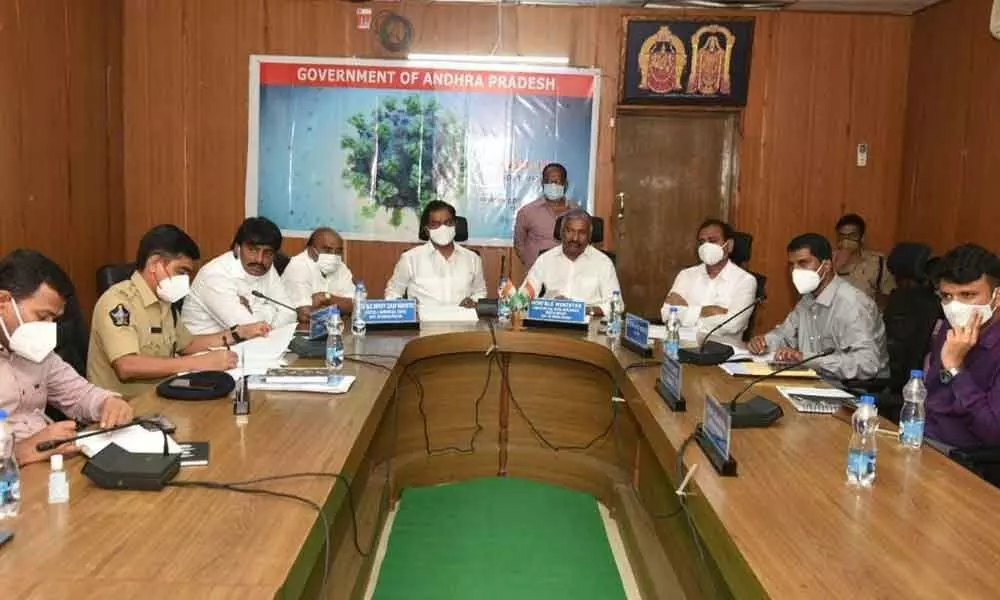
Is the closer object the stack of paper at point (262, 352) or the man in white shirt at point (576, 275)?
the stack of paper at point (262, 352)

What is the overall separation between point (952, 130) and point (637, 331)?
11.0 ft

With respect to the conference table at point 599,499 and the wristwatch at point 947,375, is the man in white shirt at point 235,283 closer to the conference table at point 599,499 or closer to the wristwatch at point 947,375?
the conference table at point 599,499

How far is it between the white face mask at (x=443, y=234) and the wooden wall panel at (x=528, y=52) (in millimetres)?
1812

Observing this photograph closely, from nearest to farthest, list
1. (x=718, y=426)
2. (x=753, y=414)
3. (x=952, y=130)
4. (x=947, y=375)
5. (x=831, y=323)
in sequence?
(x=718, y=426), (x=753, y=414), (x=947, y=375), (x=831, y=323), (x=952, y=130)

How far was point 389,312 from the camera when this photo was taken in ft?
12.4

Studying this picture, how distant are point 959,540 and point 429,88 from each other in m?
5.07

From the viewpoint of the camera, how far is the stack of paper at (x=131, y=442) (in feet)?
6.20

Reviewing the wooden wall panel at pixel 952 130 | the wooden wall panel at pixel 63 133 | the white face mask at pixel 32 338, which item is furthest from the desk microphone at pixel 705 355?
the wooden wall panel at pixel 63 133

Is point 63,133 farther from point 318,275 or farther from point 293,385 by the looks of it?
point 293,385

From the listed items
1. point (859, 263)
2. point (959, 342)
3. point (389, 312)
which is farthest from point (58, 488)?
point (859, 263)

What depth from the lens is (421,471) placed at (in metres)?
3.79

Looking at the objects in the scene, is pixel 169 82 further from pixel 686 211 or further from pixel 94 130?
pixel 686 211

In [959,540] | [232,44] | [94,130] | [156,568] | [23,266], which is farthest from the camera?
[232,44]

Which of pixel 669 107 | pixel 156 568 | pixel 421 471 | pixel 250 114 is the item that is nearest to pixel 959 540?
pixel 156 568
